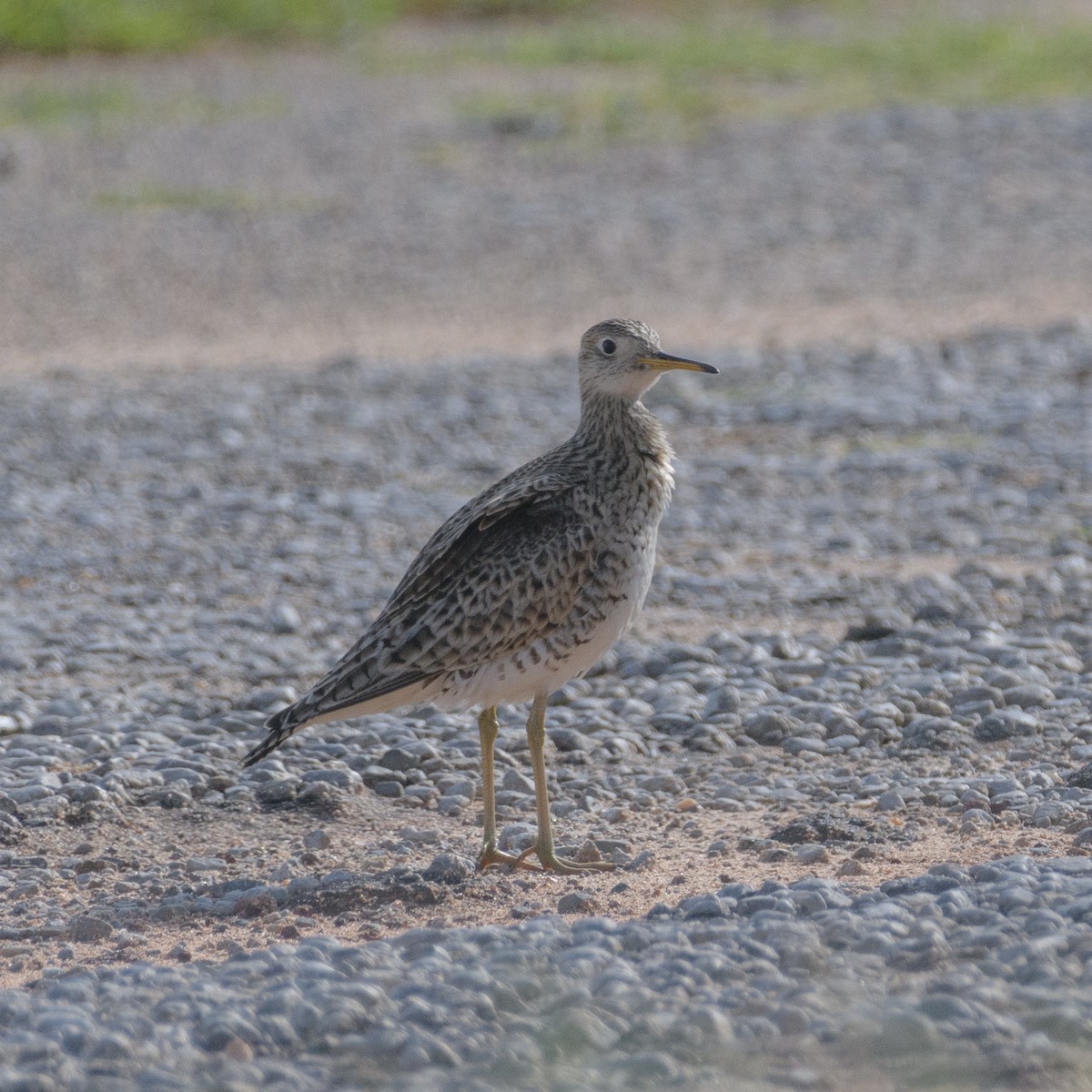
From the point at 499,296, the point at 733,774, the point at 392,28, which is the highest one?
the point at 392,28

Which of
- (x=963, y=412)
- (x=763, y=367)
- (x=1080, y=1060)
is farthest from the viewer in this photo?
(x=763, y=367)

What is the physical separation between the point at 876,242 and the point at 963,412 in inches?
209

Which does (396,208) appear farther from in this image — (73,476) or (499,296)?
(73,476)

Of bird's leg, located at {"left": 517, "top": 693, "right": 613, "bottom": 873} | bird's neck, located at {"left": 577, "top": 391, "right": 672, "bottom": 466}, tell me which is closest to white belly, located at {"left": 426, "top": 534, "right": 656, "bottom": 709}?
bird's leg, located at {"left": 517, "top": 693, "right": 613, "bottom": 873}

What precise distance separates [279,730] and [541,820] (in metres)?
0.88

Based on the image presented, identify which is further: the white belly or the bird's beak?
the bird's beak

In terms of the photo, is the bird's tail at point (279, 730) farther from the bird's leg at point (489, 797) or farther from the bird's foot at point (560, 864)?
the bird's foot at point (560, 864)

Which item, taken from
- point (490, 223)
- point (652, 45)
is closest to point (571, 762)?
point (490, 223)

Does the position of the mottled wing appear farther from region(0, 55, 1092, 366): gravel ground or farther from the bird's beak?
region(0, 55, 1092, 366): gravel ground

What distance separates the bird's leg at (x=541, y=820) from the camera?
6051 mm

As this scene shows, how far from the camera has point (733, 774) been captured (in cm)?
694

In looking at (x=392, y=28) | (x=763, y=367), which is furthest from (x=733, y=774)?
(x=392, y=28)

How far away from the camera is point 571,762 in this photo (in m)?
7.11

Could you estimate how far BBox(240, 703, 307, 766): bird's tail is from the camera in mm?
5984
